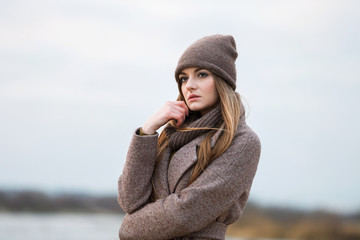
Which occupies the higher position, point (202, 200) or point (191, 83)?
point (191, 83)

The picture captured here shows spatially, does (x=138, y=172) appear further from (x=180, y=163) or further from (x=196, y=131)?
(x=196, y=131)

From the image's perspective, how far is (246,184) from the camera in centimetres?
211

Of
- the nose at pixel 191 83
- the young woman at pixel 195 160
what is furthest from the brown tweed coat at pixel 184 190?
the nose at pixel 191 83

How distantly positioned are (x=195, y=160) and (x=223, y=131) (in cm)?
21

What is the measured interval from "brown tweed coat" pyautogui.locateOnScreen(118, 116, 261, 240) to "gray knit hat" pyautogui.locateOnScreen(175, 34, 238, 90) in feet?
0.87

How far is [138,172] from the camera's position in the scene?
2148 millimetres

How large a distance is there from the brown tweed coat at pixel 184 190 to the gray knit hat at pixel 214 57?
0.26m

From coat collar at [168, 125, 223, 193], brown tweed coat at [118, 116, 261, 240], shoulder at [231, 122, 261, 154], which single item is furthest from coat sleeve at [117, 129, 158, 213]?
shoulder at [231, 122, 261, 154]

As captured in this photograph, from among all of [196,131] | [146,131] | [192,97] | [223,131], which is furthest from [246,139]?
[146,131]

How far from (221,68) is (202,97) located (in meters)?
0.18

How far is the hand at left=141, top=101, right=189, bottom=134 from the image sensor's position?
2193mm

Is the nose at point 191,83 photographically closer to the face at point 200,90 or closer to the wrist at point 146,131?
the face at point 200,90

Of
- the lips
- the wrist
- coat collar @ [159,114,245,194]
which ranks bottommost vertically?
coat collar @ [159,114,245,194]

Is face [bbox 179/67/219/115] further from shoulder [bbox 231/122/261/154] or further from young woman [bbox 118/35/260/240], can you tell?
shoulder [bbox 231/122/261/154]
